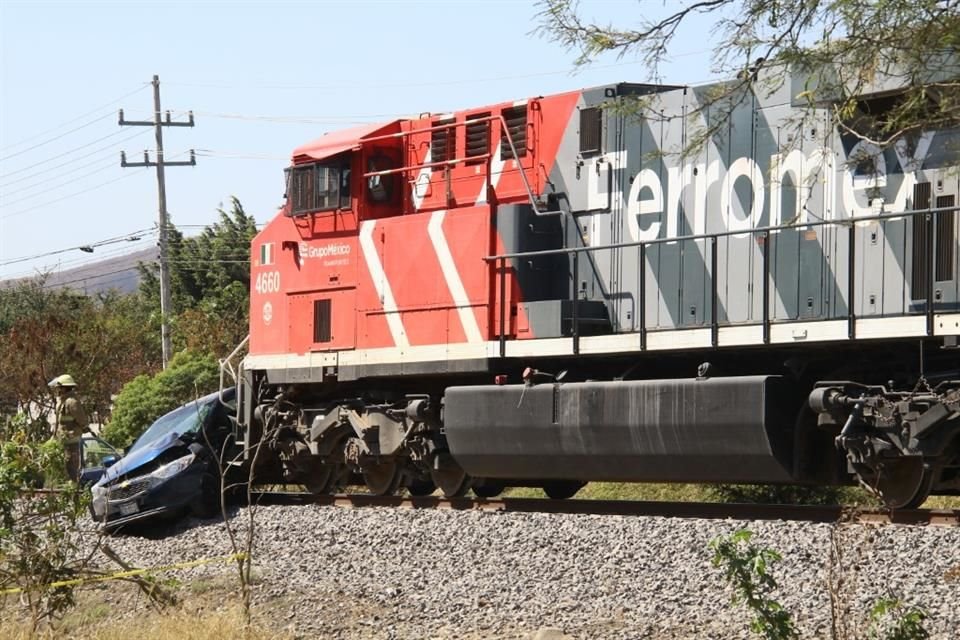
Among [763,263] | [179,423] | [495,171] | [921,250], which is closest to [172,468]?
[179,423]

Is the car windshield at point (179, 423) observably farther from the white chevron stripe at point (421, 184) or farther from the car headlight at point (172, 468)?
the white chevron stripe at point (421, 184)

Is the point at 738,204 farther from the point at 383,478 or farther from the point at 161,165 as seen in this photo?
the point at 161,165

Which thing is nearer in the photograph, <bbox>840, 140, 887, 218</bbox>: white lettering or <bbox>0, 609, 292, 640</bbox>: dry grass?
<bbox>0, 609, 292, 640</bbox>: dry grass

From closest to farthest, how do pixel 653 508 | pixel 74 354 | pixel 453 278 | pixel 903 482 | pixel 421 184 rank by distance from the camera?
1. pixel 903 482
2. pixel 653 508
3. pixel 453 278
4. pixel 421 184
5. pixel 74 354

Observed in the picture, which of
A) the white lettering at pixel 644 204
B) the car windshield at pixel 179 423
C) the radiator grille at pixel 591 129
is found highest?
the radiator grille at pixel 591 129

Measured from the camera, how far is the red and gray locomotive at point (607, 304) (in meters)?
11.5

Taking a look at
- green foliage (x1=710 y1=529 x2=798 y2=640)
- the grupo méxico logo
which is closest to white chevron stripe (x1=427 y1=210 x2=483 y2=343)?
the grupo méxico logo

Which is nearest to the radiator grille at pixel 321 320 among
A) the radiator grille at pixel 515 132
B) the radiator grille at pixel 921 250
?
the radiator grille at pixel 515 132

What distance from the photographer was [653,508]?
42.6 feet

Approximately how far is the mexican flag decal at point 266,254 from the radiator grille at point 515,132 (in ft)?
11.5

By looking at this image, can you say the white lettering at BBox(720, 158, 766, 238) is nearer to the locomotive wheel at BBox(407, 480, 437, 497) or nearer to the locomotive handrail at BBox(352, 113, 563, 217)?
the locomotive handrail at BBox(352, 113, 563, 217)

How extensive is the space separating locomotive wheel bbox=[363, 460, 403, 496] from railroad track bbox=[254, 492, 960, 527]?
0.49m

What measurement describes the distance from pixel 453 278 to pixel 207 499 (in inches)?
138

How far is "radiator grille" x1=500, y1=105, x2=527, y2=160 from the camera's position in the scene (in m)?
14.7
